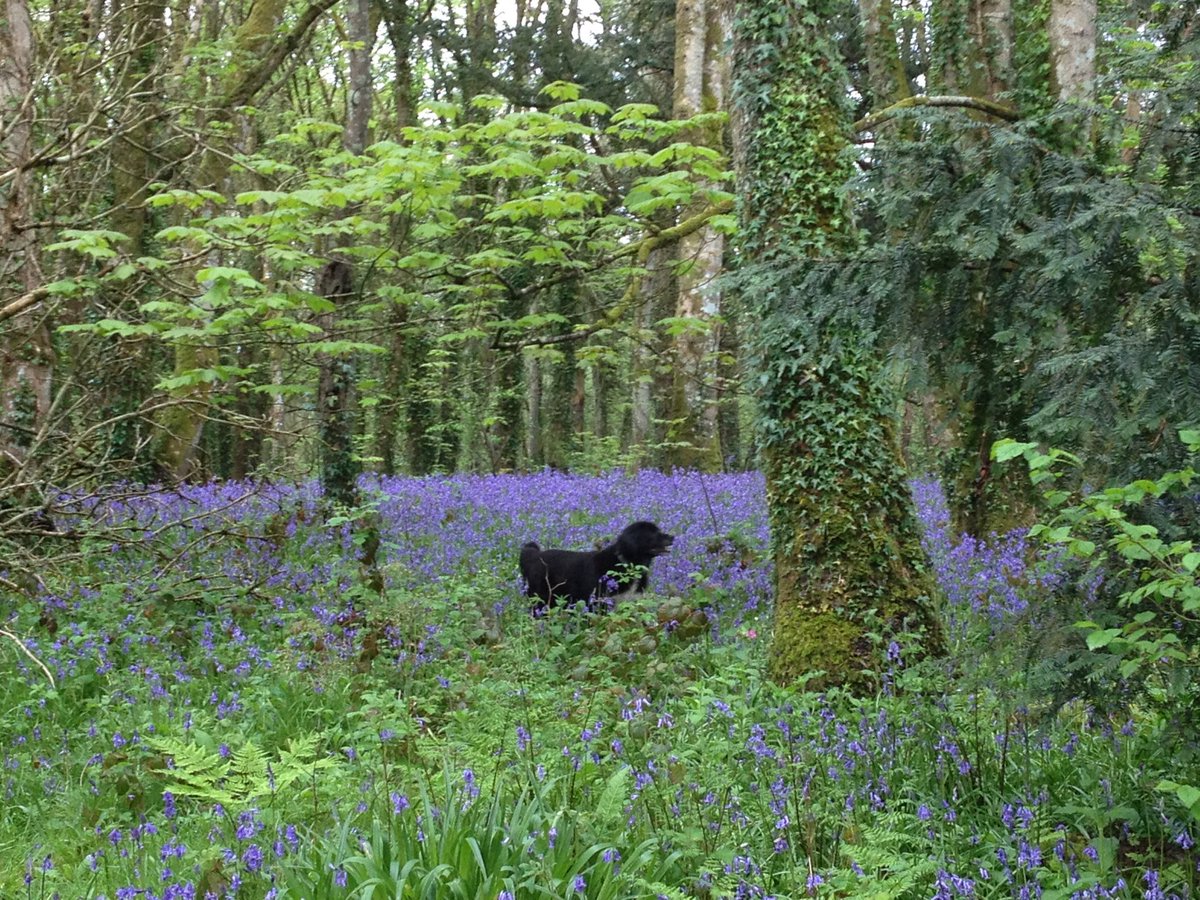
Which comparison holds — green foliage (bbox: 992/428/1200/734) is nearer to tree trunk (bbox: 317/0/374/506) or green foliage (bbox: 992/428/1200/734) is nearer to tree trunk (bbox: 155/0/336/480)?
tree trunk (bbox: 317/0/374/506)

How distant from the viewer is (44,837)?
13.7ft

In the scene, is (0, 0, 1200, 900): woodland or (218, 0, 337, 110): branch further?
(218, 0, 337, 110): branch

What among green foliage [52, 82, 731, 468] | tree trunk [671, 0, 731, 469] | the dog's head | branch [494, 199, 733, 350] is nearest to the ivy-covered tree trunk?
green foliage [52, 82, 731, 468]

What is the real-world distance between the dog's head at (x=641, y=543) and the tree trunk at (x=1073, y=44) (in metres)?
4.34

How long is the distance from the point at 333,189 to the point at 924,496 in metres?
8.53

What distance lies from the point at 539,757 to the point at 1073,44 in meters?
6.21

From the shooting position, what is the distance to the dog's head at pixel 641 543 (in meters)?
7.66

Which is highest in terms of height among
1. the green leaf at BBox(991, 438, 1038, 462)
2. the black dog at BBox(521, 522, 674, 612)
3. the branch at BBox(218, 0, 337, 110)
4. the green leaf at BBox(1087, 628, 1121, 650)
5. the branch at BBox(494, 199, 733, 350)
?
the branch at BBox(218, 0, 337, 110)

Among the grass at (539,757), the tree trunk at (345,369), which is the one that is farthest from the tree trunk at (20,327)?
the tree trunk at (345,369)

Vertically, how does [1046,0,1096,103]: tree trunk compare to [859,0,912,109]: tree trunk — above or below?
below

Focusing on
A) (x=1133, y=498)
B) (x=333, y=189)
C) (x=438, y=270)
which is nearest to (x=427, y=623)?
(x=333, y=189)

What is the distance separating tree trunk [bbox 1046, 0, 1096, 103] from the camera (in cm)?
685

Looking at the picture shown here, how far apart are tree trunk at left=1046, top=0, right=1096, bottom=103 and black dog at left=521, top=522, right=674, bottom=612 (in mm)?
4438

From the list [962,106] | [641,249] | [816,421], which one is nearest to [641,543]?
[816,421]
